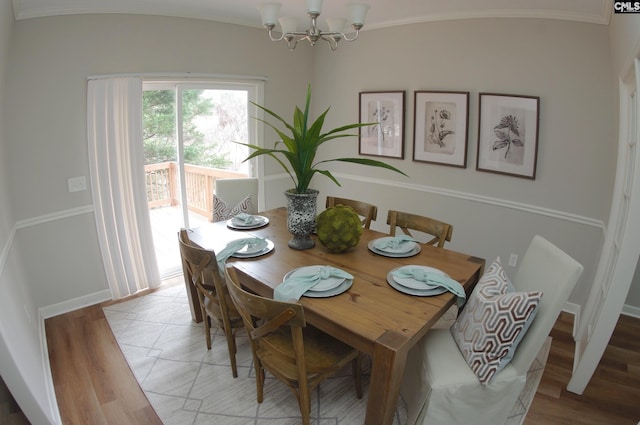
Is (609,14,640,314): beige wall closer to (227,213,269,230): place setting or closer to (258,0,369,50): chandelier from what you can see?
(258,0,369,50): chandelier

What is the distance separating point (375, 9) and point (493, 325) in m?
2.72

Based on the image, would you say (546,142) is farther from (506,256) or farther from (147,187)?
(147,187)

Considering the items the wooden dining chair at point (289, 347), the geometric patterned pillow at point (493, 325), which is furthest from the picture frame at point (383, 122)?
the wooden dining chair at point (289, 347)

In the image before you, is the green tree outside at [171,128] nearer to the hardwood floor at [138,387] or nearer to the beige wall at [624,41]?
the hardwood floor at [138,387]

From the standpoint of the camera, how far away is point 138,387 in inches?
89.4

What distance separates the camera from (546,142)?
2938mm

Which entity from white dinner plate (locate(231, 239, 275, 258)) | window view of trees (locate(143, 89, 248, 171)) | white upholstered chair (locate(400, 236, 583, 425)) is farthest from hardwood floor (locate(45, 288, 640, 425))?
window view of trees (locate(143, 89, 248, 171))

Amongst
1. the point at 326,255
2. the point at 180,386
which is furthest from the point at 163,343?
the point at 326,255

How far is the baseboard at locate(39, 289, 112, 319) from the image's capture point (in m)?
2.98

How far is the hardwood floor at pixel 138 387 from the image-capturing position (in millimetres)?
2047

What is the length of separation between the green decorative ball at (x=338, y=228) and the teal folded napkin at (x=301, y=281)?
250mm

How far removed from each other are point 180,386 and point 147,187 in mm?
2011

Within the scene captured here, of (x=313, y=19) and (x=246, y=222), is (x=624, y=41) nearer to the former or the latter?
(x=313, y=19)

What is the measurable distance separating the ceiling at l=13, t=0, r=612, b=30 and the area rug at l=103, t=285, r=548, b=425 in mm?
2371
